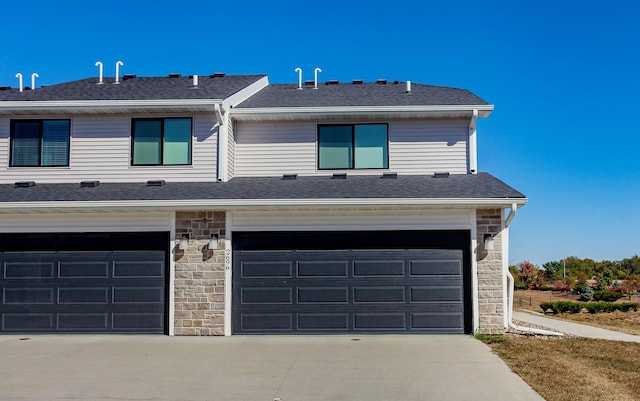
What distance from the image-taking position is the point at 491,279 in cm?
1193

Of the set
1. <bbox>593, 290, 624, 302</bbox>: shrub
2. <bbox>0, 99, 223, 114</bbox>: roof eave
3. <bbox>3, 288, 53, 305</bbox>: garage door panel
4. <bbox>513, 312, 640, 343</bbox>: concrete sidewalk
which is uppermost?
<bbox>0, 99, 223, 114</bbox>: roof eave

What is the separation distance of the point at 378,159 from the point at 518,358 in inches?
235

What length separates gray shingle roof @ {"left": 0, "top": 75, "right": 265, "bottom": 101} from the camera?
13.8 m

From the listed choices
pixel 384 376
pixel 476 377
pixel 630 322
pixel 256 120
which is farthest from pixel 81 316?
pixel 630 322

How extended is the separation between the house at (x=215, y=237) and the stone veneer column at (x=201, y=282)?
0.02 meters

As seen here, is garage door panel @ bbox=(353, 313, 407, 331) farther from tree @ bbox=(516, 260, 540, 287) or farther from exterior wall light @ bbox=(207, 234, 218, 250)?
tree @ bbox=(516, 260, 540, 287)

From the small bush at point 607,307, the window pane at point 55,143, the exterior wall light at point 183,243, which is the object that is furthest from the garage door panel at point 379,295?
the small bush at point 607,307

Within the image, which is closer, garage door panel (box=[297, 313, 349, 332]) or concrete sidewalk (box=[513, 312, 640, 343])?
garage door panel (box=[297, 313, 349, 332])

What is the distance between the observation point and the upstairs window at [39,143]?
537 inches

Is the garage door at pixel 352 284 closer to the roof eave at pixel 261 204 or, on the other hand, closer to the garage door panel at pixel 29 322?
the roof eave at pixel 261 204

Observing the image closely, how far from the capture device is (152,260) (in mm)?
12422

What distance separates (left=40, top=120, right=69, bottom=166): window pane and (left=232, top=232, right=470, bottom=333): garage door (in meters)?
4.84

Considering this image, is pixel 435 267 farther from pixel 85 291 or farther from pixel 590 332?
pixel 85 291

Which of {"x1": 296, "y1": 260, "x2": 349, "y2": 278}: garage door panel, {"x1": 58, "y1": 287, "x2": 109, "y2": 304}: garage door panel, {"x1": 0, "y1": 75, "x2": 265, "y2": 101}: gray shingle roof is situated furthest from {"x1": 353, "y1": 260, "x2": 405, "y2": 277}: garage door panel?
{"x1": 58, "y1": 287, "x2": 109, "y2": 304}: garage door panel
